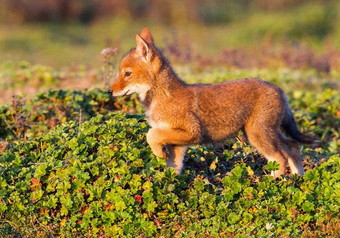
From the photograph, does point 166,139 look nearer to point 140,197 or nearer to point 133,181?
point 133,181

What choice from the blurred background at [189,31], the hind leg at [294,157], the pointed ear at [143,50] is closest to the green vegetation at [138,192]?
the hind leg at [294,157]

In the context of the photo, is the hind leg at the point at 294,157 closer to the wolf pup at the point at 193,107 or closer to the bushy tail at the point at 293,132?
the bushy tail at the point at 293,132

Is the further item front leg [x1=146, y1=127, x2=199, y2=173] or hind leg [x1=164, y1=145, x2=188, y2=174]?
hind leg [x1=164, y1=145, x2=188, y2=174]

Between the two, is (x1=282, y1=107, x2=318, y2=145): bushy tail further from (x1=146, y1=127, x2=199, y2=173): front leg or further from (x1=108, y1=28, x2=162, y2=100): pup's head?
(x1=108, y1=28, x2=162, y2=100): pup's head

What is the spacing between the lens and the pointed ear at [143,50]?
238 inches

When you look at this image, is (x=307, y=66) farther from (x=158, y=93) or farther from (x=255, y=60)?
(x=158, y=93)

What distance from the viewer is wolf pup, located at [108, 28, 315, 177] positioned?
607cm

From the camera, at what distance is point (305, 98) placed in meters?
11.1

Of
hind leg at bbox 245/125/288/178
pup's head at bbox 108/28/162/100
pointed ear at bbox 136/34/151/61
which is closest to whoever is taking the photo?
pointed ear at bbox 136/34/151/61

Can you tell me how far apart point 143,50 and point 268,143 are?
185 cm

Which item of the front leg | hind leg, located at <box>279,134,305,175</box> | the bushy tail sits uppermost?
the front leg

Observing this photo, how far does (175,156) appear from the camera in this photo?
6.28 metres

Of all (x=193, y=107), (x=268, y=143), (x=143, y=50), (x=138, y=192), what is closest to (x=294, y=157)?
(x=268, y=143)

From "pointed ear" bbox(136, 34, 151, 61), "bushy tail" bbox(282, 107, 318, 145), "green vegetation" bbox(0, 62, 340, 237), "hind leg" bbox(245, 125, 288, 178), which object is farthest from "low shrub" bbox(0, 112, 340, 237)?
"pointed ear" bbox(136, 34, 151, 61)
